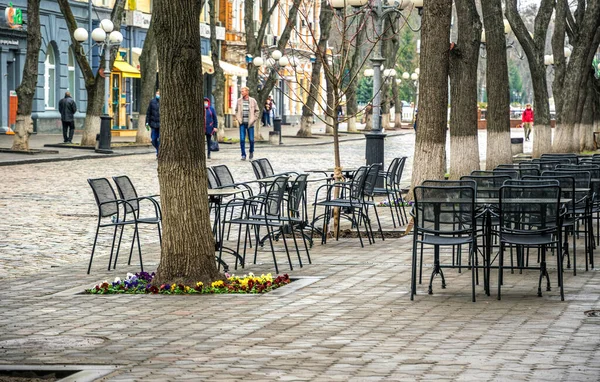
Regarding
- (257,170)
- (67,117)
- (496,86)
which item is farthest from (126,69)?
(257,170)

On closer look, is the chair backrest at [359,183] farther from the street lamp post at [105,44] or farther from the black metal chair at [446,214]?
the street lamp post at [105,44]

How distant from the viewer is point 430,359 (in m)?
7.94

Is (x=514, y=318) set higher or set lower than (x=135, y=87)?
lower

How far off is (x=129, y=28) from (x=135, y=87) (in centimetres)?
272

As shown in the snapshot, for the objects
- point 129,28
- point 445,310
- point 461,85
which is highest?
point 129,28

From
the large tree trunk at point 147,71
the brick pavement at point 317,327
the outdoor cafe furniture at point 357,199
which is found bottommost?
the brick pavement at point 317,327

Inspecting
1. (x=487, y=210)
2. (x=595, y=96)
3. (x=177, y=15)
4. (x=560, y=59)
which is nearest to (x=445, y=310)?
(x=487, y=210)

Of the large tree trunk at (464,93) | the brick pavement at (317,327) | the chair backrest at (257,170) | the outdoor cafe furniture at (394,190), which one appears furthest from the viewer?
the large tree trunk at (464,93)

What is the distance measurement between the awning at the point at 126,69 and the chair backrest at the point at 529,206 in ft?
136

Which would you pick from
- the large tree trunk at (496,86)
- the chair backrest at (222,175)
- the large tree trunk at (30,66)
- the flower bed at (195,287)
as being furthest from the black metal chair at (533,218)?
the large tree trunk at (30,66)

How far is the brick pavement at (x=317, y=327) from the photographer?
25.3 feet

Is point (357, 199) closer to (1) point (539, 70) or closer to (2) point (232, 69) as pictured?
(1) point (539, 70)

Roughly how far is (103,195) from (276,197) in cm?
186

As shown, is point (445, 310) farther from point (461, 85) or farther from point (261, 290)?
point (461, 85)
